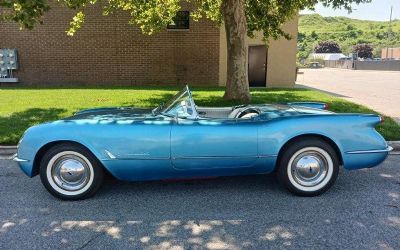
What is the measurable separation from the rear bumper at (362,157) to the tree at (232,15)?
5639mm

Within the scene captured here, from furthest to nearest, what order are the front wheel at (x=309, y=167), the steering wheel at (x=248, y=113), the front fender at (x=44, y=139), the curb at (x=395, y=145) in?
the curb at (x=395, y=145) → the steering wheel at (x=248, y=113) → the front wheel at (x=309, y=167) → the front fender at (x=44, y=139)

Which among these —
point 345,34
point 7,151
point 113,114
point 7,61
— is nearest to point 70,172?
point 113,114

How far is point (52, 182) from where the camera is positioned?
389cm

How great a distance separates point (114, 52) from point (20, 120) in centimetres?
871

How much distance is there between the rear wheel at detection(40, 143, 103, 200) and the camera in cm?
381

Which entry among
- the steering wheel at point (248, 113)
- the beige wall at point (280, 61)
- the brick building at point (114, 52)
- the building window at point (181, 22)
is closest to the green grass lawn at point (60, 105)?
the steering wheel at point (248, 113)

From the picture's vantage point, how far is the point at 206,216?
3.53 metres

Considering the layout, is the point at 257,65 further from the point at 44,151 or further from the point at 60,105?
the point at 44,151

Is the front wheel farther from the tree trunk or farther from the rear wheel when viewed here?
the tree trunk

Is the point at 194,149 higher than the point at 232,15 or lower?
lower

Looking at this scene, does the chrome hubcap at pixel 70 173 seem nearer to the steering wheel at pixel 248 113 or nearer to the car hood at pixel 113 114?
the car hood at pixel 113 114

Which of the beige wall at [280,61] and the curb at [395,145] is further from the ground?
the beige wall at [280,61]

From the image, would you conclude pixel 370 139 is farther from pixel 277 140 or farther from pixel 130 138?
pixel 130 138

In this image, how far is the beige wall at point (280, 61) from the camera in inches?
642
